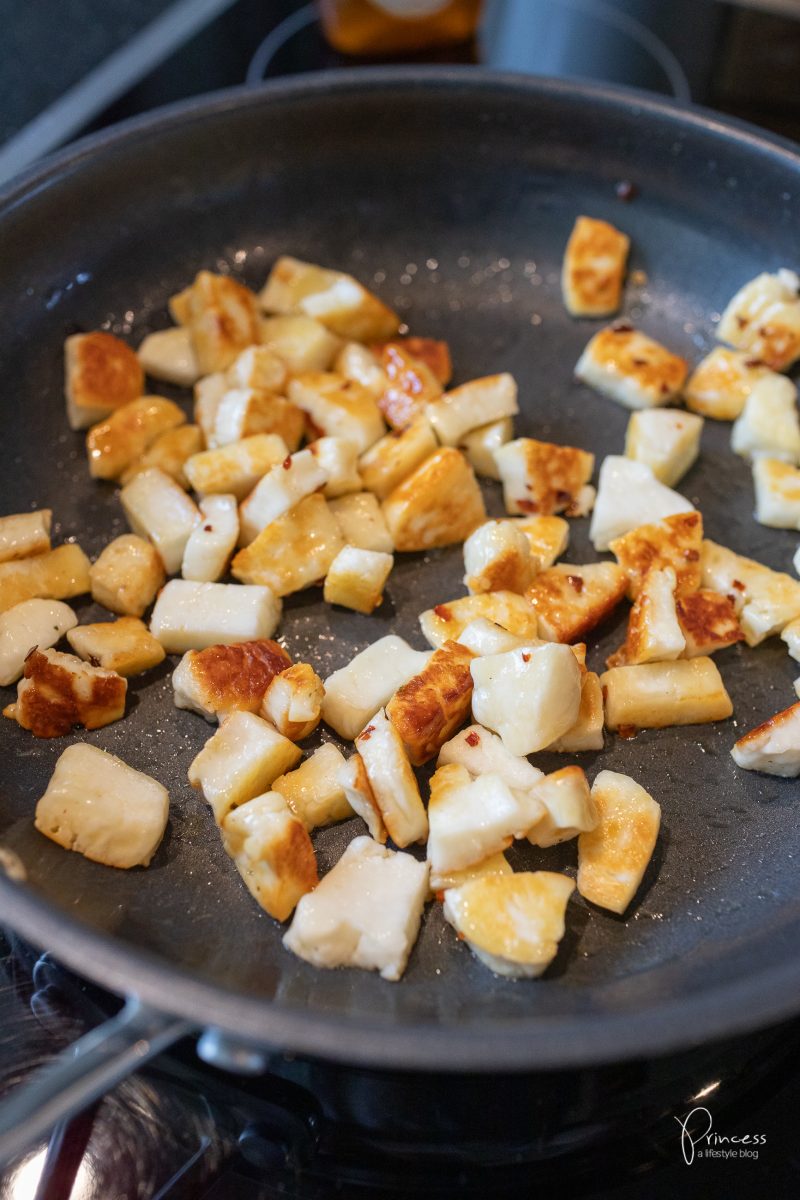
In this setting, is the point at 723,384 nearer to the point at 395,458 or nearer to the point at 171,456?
the point at 395,458

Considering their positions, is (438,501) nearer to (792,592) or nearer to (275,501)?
(275,501)

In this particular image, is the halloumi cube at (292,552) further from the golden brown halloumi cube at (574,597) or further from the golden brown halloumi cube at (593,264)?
the golden brown halloumi cube at (593,264)

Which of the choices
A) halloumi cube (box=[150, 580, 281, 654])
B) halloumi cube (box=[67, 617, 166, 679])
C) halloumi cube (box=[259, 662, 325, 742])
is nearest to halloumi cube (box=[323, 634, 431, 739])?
halloumi cube (box=[259, 662, 325, 742])

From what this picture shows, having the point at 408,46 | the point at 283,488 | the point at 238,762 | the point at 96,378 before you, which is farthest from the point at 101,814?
the point at 408,46

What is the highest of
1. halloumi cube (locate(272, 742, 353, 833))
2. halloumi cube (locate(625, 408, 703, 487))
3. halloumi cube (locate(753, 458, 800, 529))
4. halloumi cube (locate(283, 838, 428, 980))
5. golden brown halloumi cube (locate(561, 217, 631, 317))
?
golden brown halloumi cube (locate(561, 217, 631, 317))

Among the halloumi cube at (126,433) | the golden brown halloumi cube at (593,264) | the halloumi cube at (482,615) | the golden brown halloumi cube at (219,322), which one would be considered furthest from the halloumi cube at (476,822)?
the golden brown halloumi cube at (593,264)

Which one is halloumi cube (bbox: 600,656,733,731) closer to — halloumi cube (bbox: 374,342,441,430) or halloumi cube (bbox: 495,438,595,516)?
halloumi cube (bbox: 495,438,595,516)
